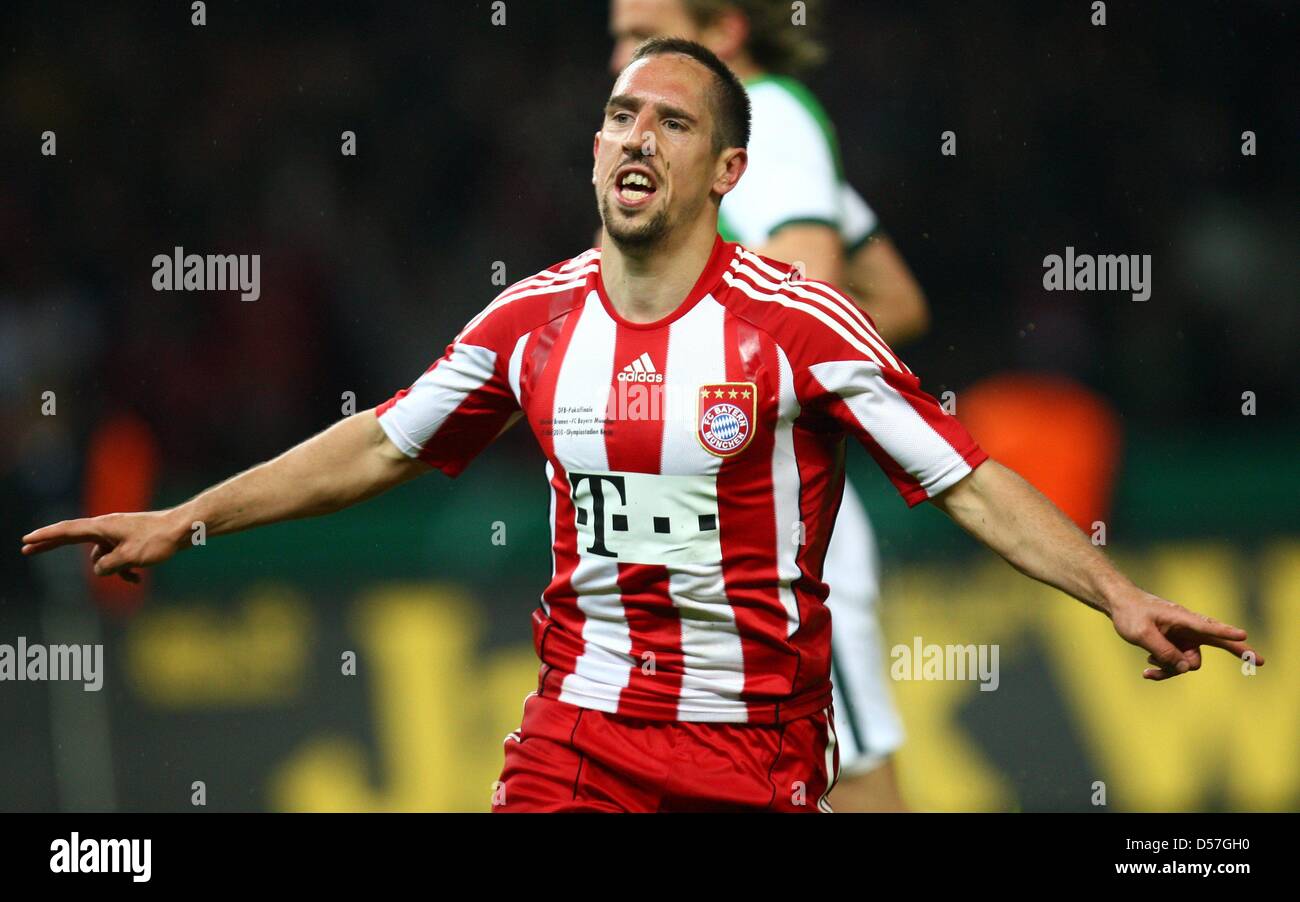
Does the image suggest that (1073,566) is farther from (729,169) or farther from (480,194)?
(480,194)

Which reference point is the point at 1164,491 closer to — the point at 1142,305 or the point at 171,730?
the point at 1142,305

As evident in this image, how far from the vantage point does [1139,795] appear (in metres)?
5.59

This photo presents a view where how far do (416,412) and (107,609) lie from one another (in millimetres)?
2652

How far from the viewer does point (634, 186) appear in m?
3.22

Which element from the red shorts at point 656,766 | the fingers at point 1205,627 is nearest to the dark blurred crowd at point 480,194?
the red shorts at point 656,766

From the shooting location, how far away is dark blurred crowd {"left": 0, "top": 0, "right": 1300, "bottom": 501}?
6141 millimetres

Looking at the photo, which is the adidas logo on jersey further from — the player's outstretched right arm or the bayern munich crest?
the player's outstretched right arm

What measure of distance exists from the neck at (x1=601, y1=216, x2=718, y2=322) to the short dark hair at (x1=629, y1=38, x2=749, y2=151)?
20cm

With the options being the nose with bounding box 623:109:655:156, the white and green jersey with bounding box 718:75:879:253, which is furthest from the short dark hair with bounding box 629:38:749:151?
the white and green jersey with bounding box 718:75:879:253

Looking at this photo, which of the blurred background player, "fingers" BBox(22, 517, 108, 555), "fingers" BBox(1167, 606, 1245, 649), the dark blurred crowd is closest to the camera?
"fingers" BBox(1167, 606, 1245, 649)

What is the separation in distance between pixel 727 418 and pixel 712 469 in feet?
0.32

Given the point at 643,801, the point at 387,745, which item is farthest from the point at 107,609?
the point at 643,801

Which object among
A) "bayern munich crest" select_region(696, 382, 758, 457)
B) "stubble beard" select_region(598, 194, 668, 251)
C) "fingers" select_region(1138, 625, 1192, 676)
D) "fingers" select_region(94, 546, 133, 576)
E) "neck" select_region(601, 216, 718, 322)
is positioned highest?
"stubble beard" select_region(598, 194, 668, 251)

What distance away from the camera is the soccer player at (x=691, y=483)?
315 cm
